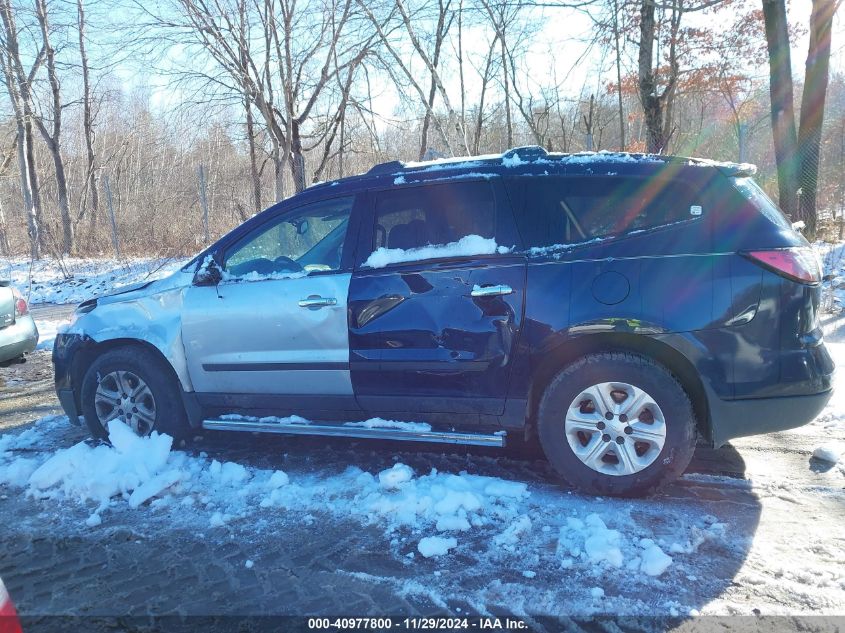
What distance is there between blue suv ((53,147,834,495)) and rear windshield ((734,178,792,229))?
2 centimetres

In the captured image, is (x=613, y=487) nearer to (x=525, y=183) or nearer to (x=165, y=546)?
(x=525, y=183)

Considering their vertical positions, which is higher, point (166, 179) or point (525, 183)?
point (166, 179)

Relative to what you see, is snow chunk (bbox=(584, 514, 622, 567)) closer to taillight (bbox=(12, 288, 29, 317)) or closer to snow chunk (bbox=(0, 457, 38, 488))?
snow chunk (bbox=(0, 457, 38, 488))

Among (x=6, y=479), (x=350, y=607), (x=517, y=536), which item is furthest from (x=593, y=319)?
(x=6, y=479)

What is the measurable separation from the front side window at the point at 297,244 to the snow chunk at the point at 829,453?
3.32 meters

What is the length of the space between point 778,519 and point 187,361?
12.1ft

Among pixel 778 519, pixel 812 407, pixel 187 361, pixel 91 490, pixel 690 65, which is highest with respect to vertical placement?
pixel 690 65

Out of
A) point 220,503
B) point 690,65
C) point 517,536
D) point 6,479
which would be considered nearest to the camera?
point 517,536

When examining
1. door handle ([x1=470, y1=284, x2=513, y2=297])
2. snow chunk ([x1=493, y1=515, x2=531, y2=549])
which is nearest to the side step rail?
snow chunk ([x1=493, y1=515, x2=531, y2=549])

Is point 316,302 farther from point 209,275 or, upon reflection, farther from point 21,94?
point 21,94

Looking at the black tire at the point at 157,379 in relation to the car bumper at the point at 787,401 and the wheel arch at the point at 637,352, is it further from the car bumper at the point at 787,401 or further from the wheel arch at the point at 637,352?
the car bumper at the point at 787,401

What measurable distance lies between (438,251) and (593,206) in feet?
3.12

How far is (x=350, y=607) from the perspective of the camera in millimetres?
2648

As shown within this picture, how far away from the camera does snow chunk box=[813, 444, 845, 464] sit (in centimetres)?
388
